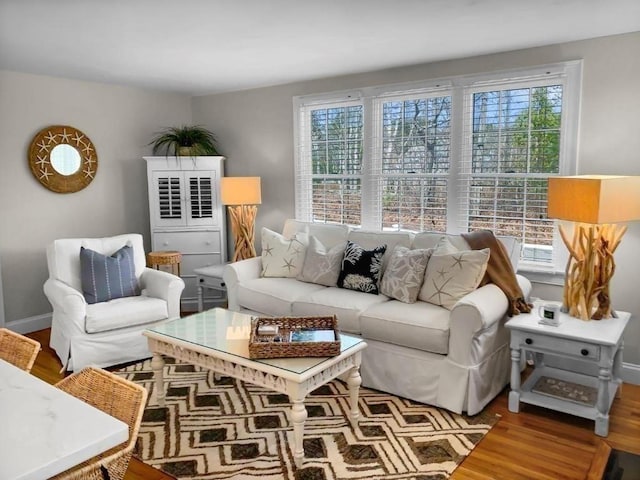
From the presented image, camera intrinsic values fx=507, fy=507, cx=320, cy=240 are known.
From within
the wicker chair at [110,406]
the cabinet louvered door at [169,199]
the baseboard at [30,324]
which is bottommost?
the baseboard at [30,324]

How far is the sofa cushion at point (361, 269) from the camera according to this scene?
383 centimetres

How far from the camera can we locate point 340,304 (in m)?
3.58

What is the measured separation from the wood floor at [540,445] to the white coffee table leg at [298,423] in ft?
2.15

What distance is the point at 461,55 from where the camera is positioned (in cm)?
392

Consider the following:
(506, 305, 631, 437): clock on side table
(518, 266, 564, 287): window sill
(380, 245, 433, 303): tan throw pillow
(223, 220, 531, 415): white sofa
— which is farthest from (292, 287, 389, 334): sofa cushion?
(518, 266, 564, 287): window sill

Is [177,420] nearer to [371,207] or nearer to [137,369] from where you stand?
[137,369]

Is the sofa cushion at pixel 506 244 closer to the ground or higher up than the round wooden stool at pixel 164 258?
higher up

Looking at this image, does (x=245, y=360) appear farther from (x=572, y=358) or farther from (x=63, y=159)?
(x=63, y=159)

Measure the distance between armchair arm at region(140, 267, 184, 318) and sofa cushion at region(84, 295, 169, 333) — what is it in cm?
5

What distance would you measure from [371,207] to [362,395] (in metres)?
1.89

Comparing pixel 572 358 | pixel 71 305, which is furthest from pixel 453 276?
pixel 71 305

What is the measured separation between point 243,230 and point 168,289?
1189 millimetres

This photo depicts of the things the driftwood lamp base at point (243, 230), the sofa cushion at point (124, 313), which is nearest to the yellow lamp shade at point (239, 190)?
the driftwood lamp base at point (243, 230)

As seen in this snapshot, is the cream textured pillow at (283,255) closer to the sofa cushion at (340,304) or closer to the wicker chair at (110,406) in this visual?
the sofa cushion at (340,304)
